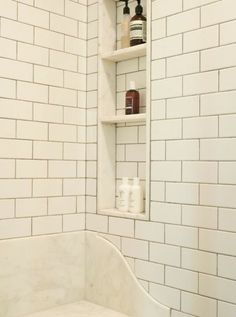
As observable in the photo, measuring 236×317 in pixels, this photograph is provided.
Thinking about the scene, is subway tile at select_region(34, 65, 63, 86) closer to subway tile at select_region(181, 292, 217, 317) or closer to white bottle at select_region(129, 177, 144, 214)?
white bottle at select_region(129, 177, 144, 214)

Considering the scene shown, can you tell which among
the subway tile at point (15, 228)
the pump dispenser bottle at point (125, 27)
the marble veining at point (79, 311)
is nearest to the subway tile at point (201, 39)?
the pump dispenser bottle at point (125, 27)

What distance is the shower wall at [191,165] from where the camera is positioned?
141 cm

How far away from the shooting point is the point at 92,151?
6.33 feet

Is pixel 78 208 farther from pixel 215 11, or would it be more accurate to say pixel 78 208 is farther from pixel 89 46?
pixel 215 11

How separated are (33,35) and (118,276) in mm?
1082

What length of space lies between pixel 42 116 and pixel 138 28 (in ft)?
1.81

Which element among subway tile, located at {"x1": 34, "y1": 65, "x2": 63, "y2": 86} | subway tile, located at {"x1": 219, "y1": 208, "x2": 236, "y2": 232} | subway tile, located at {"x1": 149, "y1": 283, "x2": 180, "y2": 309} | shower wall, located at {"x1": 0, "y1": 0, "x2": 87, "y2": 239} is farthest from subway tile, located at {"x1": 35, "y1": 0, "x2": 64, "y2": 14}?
subway tile, located at {"x1": 149, "y1": 283, "x2": 180, "y2": 309}

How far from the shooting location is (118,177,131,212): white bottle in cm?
179

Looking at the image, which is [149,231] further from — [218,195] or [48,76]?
[48,76]

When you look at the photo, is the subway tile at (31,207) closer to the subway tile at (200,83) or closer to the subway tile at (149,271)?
the subway tile at (149,271)

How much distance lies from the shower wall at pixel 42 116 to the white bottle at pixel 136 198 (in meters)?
0.29

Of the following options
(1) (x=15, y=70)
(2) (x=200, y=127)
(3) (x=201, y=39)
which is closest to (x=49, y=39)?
(1) (x=15, y=70)

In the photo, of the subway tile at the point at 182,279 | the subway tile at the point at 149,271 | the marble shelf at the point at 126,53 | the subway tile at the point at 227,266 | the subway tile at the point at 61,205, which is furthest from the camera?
the subway tile at the point at 61,205

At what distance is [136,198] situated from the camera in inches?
68.6
